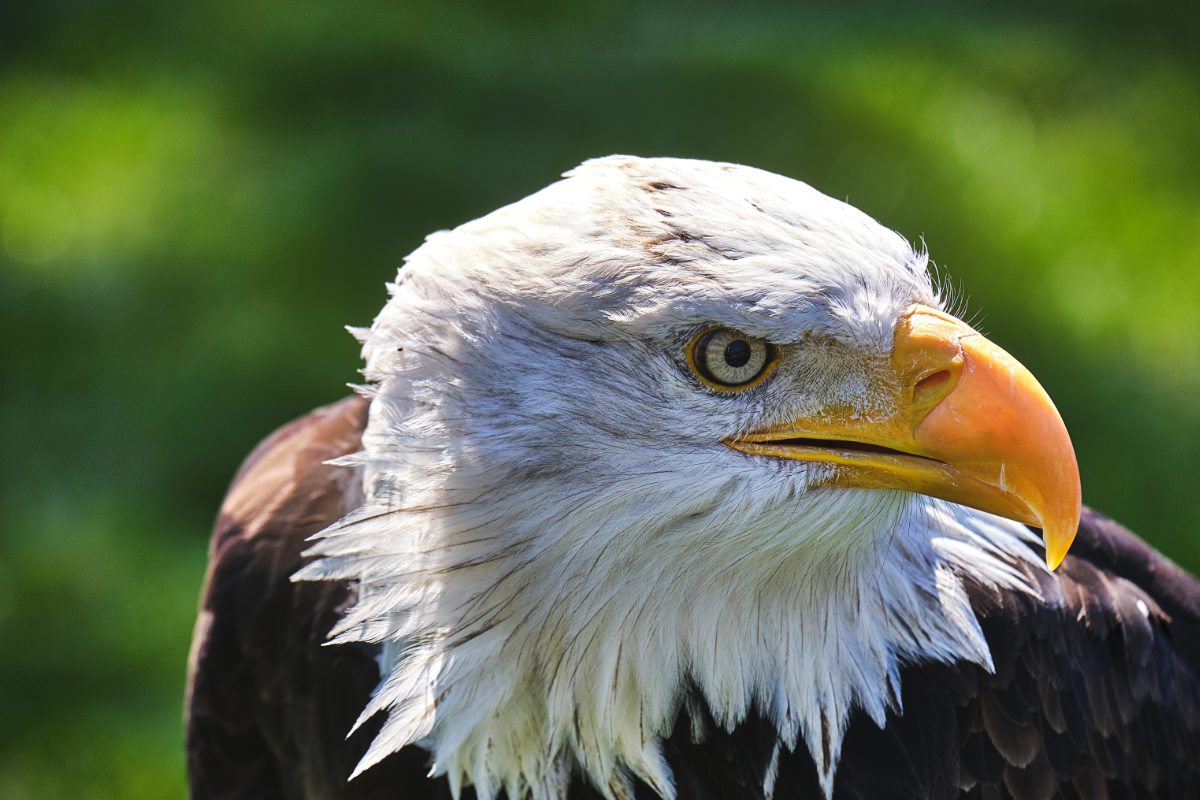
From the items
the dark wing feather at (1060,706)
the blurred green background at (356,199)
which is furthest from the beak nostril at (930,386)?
the blurred green background at (356,199)

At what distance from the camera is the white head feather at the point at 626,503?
1897 millimetres

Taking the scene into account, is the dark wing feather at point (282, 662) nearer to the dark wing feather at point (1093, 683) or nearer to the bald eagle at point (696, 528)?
the bald eagle at point (696, 528)

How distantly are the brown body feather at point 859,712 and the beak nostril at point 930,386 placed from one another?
1.75 feet

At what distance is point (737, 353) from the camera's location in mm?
1888

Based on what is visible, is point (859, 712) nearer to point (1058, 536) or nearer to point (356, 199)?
point (1058, 536)

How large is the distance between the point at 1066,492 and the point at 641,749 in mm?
766

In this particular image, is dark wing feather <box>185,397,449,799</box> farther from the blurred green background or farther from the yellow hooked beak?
the blurred green background

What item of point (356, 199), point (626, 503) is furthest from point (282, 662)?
point (356, 199)

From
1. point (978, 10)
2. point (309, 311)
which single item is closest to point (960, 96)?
point (978, 10)

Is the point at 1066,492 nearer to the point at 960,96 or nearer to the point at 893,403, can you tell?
the point at 893,403

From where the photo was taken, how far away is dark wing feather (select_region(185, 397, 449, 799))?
7.89ft

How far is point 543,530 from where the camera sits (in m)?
1.96

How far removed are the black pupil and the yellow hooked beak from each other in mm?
110

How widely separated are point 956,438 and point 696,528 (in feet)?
1.25
